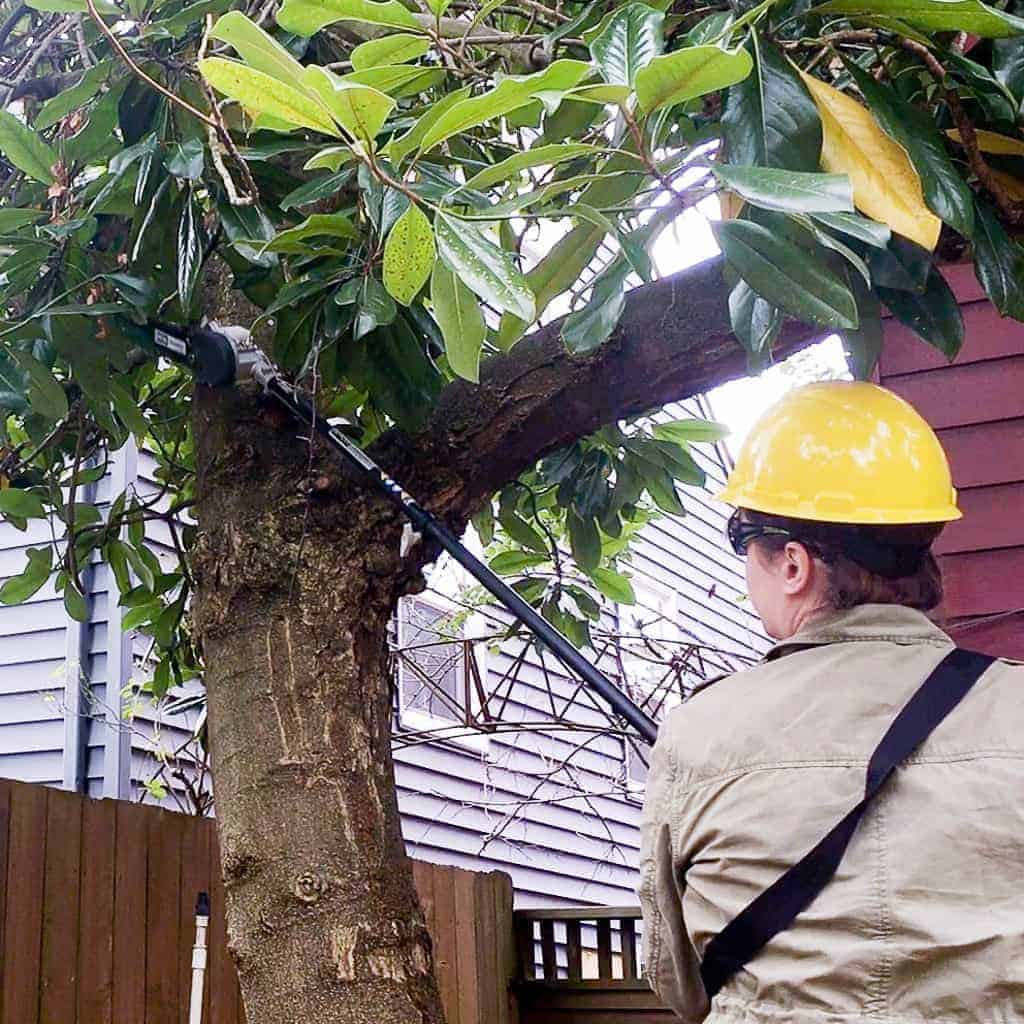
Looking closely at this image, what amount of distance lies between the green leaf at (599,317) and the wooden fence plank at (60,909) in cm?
206

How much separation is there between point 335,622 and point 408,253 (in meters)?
1.02

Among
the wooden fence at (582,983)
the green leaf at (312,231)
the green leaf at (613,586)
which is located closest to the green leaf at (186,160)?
the green leaf at (312,231)

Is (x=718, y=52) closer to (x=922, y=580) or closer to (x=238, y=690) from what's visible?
(x=922, y=580)

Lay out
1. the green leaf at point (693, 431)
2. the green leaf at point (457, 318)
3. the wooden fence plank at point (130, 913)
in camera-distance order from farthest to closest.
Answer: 1. the green leaf at point (693, 431)
2. the wooden fence plank at point (130, 913)
3. the green leaf at point (457, 318)

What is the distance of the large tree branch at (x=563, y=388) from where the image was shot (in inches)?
94.3

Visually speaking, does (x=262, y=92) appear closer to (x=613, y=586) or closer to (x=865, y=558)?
(x=865, y=558)

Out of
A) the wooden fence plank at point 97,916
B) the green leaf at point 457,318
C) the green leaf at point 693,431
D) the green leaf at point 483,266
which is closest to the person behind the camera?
the green leaf at point 483,266

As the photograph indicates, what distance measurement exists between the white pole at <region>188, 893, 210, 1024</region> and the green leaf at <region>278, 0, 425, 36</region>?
2.48 m

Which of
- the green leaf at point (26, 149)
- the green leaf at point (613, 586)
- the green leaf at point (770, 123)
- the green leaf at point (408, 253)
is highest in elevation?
the green leaf at point (26, 149)

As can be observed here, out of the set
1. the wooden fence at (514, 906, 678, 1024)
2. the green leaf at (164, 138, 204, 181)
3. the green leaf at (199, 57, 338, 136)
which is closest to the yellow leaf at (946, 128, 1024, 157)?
the green leaf at (199, 57, 338, 136)

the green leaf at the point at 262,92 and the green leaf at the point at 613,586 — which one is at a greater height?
the green leaf at the point at 613,586

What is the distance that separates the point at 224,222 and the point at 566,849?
7.34 metres

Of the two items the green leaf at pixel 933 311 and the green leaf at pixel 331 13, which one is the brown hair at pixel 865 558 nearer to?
the green leaf at pixel 933 311

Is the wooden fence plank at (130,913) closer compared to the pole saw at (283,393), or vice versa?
the pole saw at (283,393)
